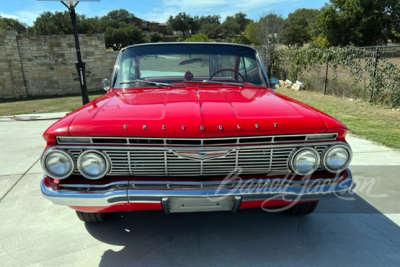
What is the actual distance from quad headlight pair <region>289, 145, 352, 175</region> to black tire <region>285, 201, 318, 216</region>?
2.08 feet

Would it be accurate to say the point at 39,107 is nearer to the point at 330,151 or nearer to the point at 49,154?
the point at 49,154

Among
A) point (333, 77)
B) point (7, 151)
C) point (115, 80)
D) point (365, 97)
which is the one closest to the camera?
point (115, 80)

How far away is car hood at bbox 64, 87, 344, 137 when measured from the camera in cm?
195

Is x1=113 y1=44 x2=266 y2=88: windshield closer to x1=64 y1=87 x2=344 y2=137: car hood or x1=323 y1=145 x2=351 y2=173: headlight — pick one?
x1=64 y1=87 x2=344 y2=137: car hood

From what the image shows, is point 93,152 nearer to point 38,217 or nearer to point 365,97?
point 38,217

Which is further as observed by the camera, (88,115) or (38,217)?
(38,217)

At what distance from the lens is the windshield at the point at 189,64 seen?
129 inches

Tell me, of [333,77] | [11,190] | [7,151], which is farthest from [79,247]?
[333,77]

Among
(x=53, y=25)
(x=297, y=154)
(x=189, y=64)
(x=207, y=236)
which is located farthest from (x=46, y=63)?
(x=53, y=25)

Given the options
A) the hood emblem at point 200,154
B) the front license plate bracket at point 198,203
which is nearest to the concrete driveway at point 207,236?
the front license plate bracket at point 198,203

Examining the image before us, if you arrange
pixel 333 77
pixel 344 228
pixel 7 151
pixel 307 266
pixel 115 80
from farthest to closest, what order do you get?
pixel 333 77 < pixel 7 151 < pixel 115 80 < pixel 344 228 < pixel 307 266

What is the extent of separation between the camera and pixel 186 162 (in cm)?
206

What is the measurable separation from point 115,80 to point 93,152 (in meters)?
1.45

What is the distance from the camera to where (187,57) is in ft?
11.1
